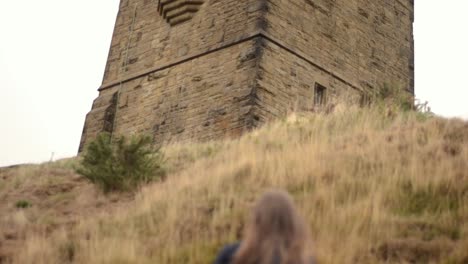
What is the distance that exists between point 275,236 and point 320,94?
12.9 metres

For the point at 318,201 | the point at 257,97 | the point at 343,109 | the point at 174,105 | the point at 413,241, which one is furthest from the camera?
the point at 174,105

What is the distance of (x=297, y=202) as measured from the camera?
8203 millimetres

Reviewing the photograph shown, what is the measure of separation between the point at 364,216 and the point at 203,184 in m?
2.43

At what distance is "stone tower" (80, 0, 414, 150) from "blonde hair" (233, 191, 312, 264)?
10.7 m

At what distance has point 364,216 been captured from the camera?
759 centimetres

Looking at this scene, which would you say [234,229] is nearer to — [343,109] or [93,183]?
[93,183]

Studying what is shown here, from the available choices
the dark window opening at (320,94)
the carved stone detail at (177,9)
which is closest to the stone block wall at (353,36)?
the dark window opening at (320,94)

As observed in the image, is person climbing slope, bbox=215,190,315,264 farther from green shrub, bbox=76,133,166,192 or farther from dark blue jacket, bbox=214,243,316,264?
green shrub, bbox=76,133,166,192

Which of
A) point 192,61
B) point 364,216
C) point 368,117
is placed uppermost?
point 192,61

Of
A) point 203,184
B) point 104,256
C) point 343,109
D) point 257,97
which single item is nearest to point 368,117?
point 343,109

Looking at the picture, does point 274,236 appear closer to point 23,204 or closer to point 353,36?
→ point 23,204

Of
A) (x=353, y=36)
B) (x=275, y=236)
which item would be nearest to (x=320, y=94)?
(x=353, y=36)

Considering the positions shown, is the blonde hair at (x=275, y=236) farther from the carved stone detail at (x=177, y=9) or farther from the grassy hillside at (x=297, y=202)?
the carved stone detail at (x=177, y=9)

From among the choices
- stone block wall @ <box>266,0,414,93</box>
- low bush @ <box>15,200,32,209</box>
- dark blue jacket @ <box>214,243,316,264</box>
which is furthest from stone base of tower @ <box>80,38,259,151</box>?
dark blue jacket @ <box>214,243,316,264</box>
